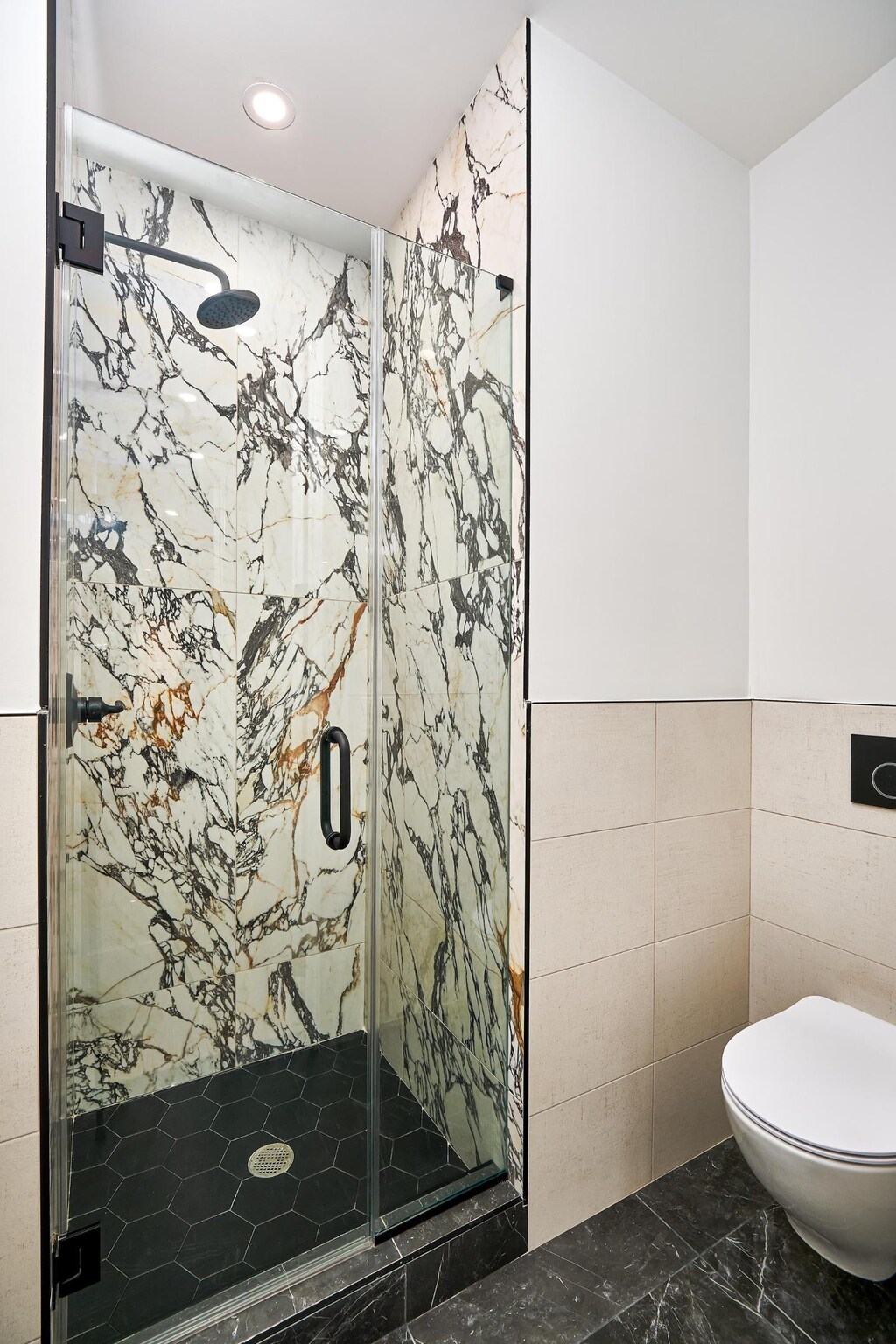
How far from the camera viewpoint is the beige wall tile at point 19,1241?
100 centimetres

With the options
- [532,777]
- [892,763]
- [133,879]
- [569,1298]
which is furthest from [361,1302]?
[892,763]

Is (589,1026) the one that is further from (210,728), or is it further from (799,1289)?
(210,728)

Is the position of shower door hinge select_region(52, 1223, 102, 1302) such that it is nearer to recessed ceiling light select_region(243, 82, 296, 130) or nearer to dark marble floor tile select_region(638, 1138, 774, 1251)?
dark marble floor tile select_region(638, 1138, 774, 1251)

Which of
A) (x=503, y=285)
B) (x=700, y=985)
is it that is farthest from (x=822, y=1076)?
(x=503, y=285)

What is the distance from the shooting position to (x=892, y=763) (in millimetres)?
1579

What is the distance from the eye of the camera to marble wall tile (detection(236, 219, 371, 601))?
4.47ft

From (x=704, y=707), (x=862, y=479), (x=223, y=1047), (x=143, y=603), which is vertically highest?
(x=862, y=479)

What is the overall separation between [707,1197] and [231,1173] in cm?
116

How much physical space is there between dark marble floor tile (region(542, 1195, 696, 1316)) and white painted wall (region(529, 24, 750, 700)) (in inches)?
49.3

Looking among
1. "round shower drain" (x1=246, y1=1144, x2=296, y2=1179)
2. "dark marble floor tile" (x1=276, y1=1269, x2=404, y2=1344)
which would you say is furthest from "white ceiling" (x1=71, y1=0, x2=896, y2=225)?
"dark marble floor tile" (x1=276, y1=1269, x2=404, y2=1344)

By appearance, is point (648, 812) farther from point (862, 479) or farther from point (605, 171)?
point (605, 171)

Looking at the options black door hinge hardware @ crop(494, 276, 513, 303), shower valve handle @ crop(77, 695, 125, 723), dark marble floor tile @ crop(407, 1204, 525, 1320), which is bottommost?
dark marble floor tile @ crop(407, 1204, 525, 1320)

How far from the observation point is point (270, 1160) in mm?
1444

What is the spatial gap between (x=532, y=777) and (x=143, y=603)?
918 millimetres
